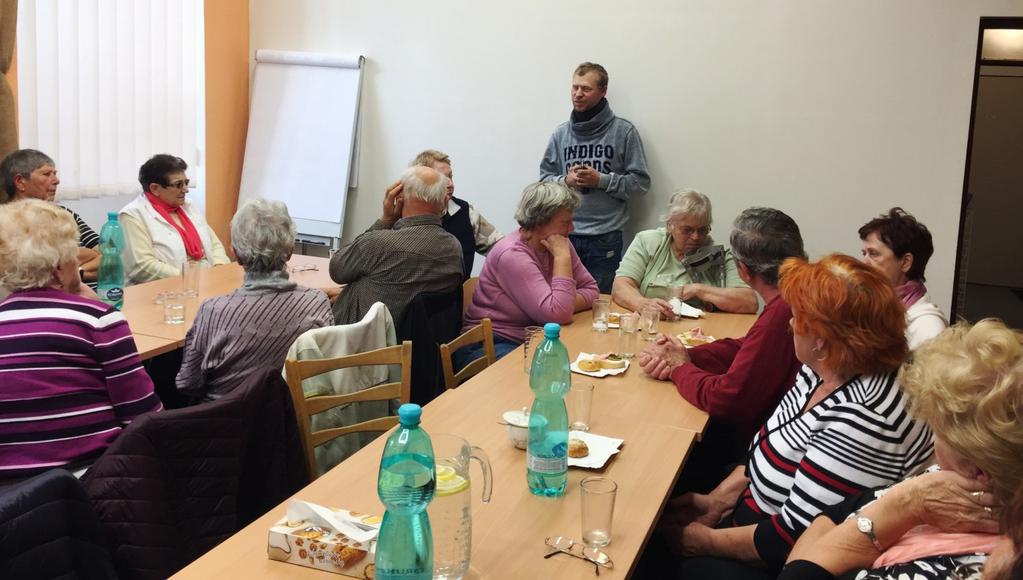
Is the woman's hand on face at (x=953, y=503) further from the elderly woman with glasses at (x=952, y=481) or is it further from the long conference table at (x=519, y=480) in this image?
the long conference table at (x=519, y=480)

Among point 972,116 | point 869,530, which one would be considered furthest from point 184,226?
point 972,116

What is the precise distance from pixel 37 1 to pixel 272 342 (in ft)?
11.0

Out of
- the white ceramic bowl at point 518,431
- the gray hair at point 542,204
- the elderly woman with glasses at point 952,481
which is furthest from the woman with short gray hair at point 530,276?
the elderly woman with glasses at point 952,481

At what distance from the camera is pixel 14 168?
404cm

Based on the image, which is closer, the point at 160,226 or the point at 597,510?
the point at 597,510

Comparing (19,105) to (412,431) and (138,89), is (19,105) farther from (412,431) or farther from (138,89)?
(412,431)

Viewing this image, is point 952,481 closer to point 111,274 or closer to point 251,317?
point 251,317

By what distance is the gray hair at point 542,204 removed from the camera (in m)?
3.53

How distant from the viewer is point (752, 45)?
202 inches

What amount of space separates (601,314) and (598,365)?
546 millimetres

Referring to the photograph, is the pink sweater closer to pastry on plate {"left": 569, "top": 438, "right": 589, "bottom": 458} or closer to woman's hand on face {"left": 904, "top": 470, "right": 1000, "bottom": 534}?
pastry on plate {"left": 569, "top": 438, "right": 589, "bottom": 458}

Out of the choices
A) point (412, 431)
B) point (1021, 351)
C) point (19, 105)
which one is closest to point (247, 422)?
point (412, 431)

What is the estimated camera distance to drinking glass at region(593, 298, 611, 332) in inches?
133

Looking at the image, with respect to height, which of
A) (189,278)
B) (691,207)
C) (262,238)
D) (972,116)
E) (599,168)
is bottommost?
(189,278)
